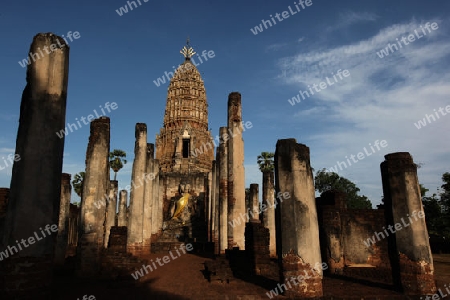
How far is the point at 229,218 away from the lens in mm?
13867

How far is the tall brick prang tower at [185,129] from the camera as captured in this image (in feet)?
130

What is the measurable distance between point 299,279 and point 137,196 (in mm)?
9858

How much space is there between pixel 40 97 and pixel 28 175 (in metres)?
1.49

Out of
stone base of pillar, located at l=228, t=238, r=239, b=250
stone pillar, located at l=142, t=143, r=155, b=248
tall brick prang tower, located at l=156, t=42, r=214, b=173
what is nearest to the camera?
stone base of pillar, located at l=228, t=238, r=239, b=250

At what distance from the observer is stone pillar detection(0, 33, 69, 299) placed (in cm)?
549

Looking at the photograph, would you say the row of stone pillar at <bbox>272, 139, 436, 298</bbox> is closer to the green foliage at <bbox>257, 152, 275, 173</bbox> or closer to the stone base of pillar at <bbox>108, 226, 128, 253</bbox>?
the stone base of pillar at <bbox>108, 226, 128, 253</bbox>

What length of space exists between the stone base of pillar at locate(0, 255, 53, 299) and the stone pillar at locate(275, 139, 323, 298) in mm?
4924

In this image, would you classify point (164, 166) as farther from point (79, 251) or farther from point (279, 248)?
point (279, 248)

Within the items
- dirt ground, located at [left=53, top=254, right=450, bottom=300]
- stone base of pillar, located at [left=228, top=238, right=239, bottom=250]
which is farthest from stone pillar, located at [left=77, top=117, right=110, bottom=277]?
stone base of pillar, located at [left=228, top=238, right=239, bottom=250]

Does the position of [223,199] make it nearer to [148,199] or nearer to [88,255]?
[148,199]

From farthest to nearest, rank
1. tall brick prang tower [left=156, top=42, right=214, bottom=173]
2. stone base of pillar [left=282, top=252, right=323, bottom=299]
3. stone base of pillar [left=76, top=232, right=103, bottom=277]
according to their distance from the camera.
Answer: tall brick prang tower [left=156, top=42, right=214, bottom=173] < stone base of pillar [left=76, top=232, right=103, bottom=277] < stone base of pillar [left=282, top=252, right=323, bottom=299]

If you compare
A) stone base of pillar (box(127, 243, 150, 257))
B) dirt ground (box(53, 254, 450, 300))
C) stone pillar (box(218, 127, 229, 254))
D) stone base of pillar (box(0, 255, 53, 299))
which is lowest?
dirt ground (box(53, 254, 450, 300))

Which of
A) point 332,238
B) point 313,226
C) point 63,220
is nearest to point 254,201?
point 332,238

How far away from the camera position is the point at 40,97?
20.3 feet
